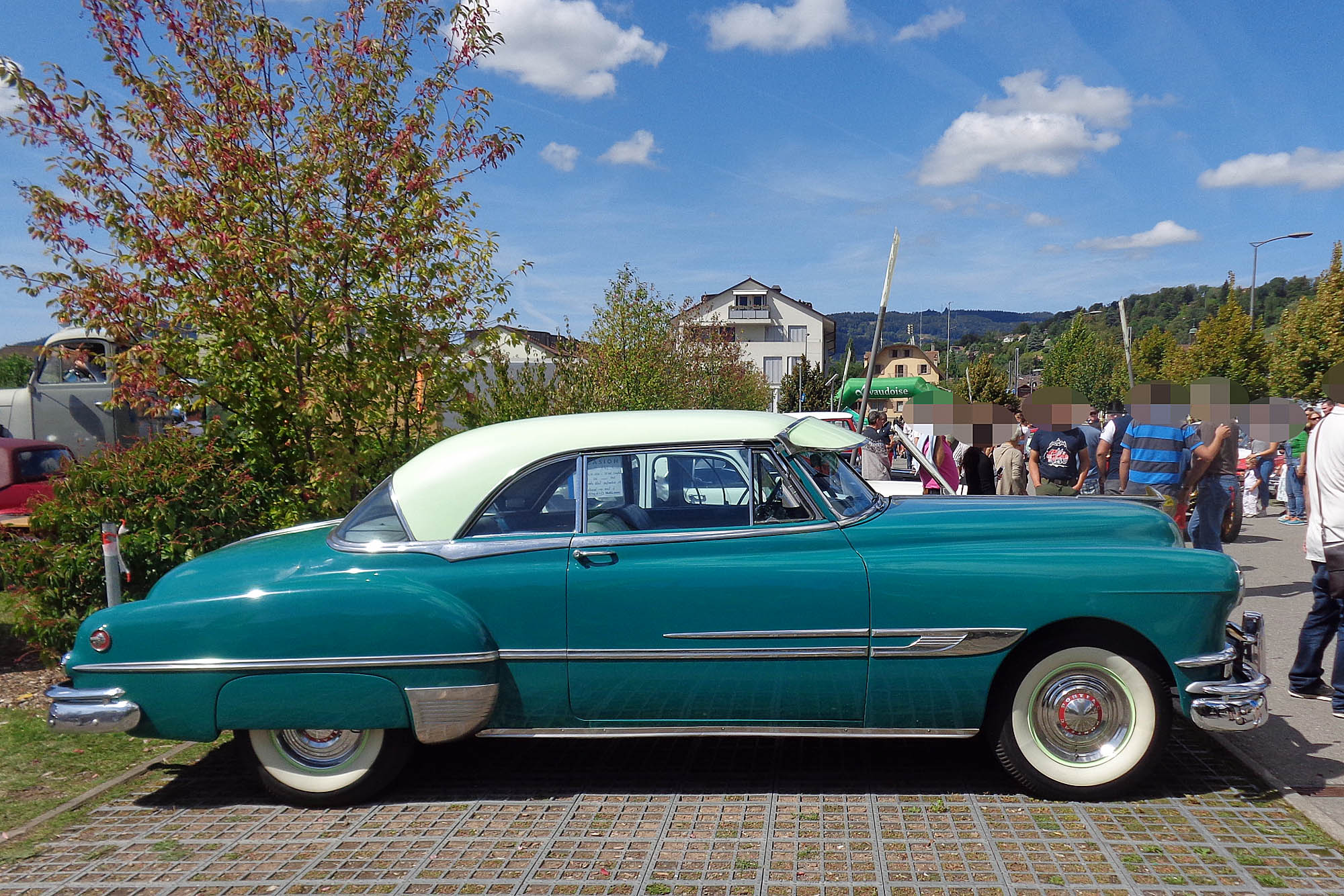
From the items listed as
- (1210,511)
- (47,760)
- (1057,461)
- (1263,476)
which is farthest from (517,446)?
(1263,476)

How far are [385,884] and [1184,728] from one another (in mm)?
4134

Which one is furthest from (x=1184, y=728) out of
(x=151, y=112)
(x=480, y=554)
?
(x=151, y=112)

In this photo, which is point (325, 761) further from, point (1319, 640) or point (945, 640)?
point (1319, 640)

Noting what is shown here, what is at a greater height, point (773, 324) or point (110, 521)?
point (773, 324)

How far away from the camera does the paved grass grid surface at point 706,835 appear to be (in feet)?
11.2

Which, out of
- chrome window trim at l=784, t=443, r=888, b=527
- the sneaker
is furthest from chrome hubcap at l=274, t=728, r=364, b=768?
the sneaker

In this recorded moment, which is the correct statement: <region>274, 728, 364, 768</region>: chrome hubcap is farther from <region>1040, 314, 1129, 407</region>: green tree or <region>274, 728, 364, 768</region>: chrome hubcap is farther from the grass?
<region>1040, 314, 1129, 407</region>: green tree

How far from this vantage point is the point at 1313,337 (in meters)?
24.2

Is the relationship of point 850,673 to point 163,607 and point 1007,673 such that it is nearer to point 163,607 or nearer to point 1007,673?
point 1007,673

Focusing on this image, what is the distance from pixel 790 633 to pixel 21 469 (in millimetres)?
10384

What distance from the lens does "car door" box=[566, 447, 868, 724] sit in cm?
400

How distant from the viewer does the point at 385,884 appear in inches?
136

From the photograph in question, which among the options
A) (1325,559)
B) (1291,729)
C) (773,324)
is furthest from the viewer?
(773,324)

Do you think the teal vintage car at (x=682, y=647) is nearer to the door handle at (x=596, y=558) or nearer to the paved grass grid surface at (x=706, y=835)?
the door handle at (x=596, y=558)
